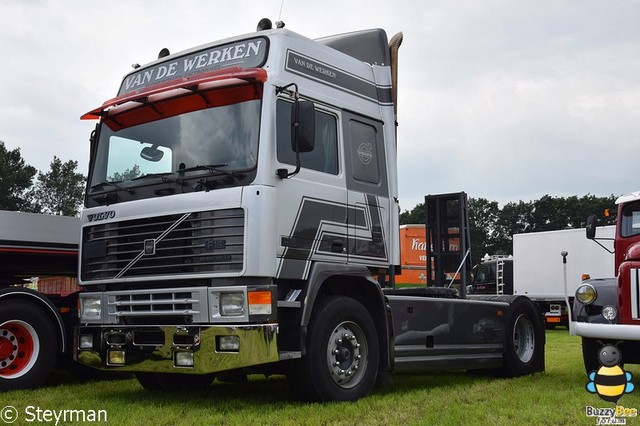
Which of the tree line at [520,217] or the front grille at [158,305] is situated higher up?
the tree line at [520,217]

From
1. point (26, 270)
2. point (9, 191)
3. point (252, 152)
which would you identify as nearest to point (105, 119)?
point (252, 152)

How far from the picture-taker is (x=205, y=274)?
674 centimetres

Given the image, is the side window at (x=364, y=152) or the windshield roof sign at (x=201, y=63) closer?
the windshield roof sign at (x=201, y=63)

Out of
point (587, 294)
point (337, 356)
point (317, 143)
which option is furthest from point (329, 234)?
point (587, 294)

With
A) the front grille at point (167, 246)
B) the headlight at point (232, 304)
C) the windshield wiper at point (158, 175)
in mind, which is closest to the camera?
the headlight at point (232, 304)

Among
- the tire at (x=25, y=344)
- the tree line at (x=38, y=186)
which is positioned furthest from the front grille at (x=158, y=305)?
the tree line at (x=38, y=186)

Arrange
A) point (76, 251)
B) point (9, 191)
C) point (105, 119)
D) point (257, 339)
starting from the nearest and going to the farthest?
point (257, 339), point (105, 119), point (76, 251), point (9, 191)

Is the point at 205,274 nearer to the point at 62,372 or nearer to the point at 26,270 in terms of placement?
the point at 26,270

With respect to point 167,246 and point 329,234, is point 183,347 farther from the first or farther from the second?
point 329,234

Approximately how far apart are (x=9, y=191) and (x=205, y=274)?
2304 inches

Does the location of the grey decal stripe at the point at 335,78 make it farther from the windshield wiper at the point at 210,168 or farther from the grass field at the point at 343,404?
the grass field at the point at 343,404

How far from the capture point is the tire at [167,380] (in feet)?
28.3

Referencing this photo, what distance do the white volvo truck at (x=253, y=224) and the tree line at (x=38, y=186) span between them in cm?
4785

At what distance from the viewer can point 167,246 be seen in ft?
23.1
